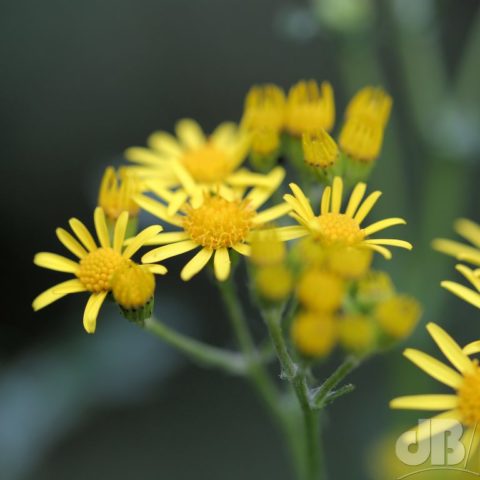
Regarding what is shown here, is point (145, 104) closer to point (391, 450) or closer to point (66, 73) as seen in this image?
point (66, 73)

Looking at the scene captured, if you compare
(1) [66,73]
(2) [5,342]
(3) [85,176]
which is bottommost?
(2) [5,342]

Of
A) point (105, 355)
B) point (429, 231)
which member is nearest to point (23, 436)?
point (105, 355)

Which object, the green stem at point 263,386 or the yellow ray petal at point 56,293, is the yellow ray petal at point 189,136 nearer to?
the green stem at point 263,386

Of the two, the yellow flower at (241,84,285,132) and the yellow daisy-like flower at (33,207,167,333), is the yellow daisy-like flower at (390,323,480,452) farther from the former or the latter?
the yellow flower at (241,84,285,132)

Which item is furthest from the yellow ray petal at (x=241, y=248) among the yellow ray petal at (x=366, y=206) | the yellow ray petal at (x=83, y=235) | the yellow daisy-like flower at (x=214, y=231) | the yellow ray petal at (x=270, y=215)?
the yellow ray petal at (x=83, y=235)

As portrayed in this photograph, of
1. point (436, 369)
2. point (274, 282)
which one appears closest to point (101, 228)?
point (274, 282)

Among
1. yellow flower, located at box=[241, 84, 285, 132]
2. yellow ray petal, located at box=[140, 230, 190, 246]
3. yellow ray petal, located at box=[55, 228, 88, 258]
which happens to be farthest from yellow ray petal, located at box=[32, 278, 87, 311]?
yellow flower, located at box=[241, 84, 285, 132]

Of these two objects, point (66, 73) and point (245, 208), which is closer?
point (245, 208)
